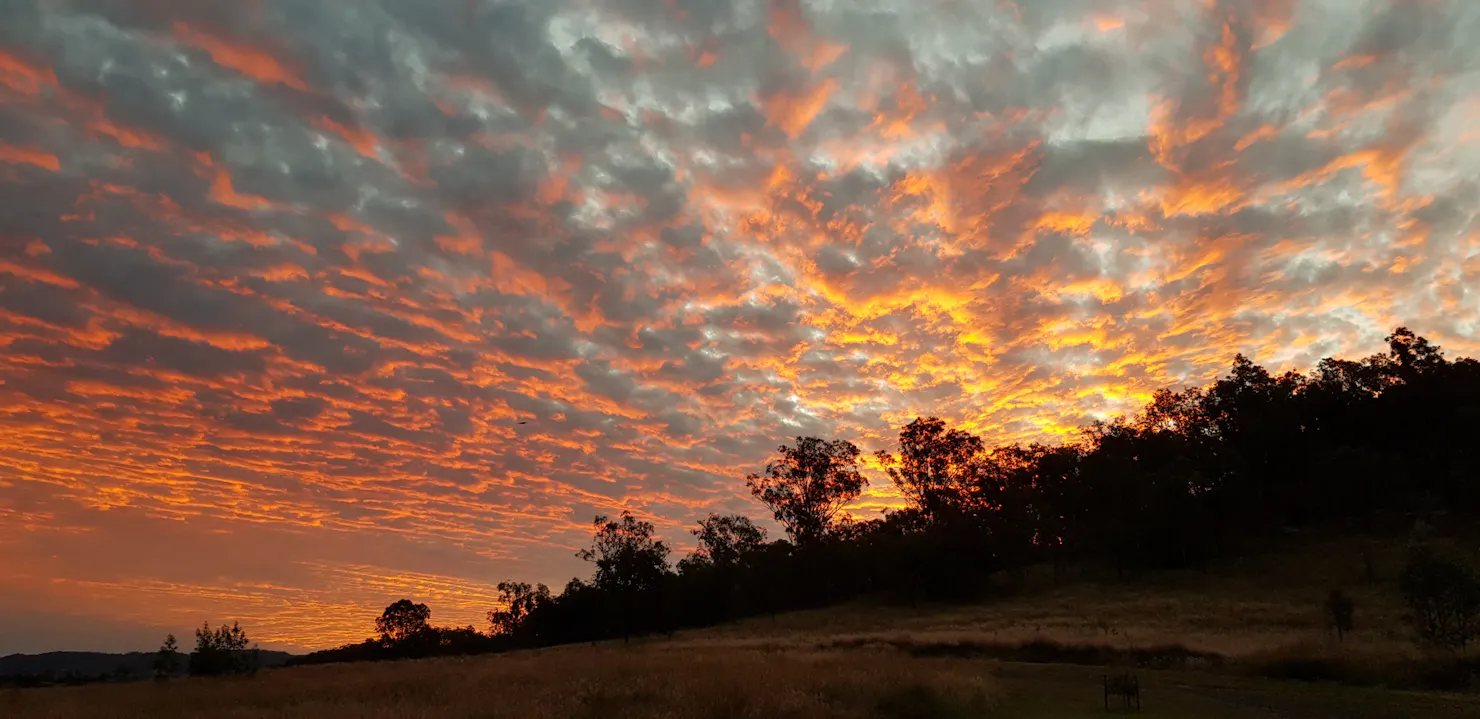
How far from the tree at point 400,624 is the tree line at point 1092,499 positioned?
33.8 metres

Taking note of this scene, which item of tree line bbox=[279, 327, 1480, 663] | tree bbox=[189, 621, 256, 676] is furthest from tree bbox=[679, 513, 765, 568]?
tree bbox=[189, 621, 256, 676]

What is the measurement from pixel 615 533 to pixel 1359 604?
57.6 metres

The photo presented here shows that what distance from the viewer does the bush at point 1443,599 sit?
1041 inches

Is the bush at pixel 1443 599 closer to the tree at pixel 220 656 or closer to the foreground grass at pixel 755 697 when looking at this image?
the foreground grass at pixel 755 697

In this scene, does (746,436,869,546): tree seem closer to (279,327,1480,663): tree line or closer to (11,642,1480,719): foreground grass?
(279,327,1480,663): tree line

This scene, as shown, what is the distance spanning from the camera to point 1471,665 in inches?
942

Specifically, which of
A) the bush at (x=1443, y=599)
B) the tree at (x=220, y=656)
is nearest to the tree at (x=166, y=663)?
the tree at (x=220, y=656)

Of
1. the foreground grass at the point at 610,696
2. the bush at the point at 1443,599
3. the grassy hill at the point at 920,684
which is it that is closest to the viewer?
the foreground grass at the point at 610,696

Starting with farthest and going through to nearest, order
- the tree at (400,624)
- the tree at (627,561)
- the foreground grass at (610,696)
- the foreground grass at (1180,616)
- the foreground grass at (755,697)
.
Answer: the tree at (400,624) < the tree at (627,561) < the foreground grass at (1180,616) < the foreground grass at (755,697) < the foreground grass at (610,696)

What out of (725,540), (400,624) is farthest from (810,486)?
(400,624)

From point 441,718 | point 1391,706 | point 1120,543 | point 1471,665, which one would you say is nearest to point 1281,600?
point 1120,543

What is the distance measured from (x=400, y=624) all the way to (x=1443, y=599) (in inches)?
5243

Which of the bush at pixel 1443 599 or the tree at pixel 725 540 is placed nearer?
the bush at pixel 1443 599

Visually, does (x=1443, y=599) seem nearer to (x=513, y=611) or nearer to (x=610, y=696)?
(x=610, y=696)
